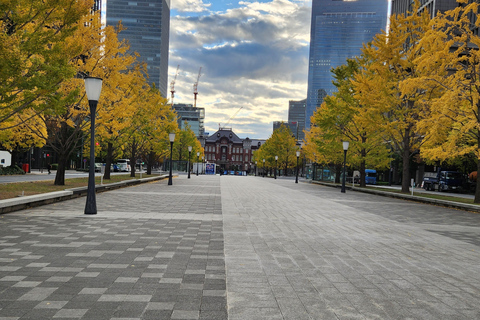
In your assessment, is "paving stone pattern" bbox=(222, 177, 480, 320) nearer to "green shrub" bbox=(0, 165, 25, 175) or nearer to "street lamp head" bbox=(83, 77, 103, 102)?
"street lamp head" bbox=(83, 77, 103, 102)

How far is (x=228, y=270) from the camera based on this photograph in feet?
17.3

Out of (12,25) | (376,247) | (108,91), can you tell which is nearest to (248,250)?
(376,247)

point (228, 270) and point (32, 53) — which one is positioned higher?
point (32, 53)

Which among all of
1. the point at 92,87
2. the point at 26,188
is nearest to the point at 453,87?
the point at 92,87

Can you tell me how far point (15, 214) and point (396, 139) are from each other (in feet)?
75.1

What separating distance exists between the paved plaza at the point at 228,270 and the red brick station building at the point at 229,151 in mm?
126650

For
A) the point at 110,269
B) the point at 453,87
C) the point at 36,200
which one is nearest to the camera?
the point at 110,269

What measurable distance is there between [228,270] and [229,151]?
133 m

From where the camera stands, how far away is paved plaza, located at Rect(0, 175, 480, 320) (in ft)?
12.8

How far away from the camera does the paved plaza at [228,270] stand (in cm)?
389

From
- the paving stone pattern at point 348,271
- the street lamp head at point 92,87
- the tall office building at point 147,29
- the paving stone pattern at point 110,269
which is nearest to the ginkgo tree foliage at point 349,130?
the paving stone pattern at point 348,271

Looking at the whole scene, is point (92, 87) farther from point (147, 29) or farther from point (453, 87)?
point (147, 29)

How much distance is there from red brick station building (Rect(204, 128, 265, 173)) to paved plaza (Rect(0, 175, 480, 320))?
416 ft

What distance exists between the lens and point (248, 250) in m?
6.60
